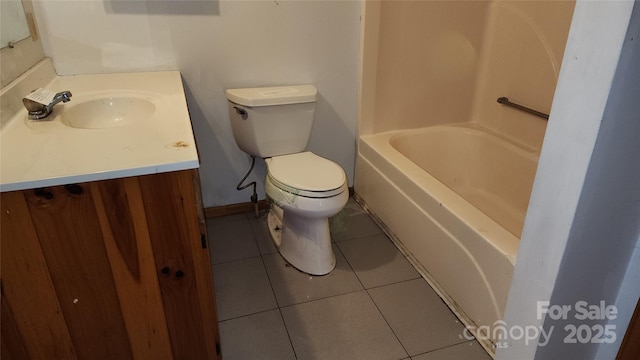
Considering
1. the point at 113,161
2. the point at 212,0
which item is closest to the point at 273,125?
the point at 212,0

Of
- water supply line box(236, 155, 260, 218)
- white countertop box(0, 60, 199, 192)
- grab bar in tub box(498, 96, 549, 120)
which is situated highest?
white countertop box(0, 60, 199, 192)

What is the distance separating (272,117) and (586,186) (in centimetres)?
145

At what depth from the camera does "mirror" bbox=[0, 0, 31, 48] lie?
1.44 m

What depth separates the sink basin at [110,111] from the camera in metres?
1.56

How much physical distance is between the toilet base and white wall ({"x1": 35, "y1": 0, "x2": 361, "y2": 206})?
52cm

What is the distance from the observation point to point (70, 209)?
1.03m

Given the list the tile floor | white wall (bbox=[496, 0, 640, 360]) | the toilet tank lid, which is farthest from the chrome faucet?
white wall (bbox=[496, 0, 640, 360])

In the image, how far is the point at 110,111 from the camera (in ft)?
5.40

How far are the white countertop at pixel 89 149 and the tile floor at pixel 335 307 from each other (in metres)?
0.85

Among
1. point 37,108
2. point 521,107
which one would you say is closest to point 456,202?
point 521,107

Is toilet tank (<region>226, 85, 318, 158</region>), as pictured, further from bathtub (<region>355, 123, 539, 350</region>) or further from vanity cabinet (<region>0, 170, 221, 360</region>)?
vanity cabinet (<region>0, 170, 221, 360</region>)

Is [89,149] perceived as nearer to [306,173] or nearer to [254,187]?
[306,173]

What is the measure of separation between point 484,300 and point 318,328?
0.64 metres

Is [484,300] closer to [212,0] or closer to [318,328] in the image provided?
[318,328]
